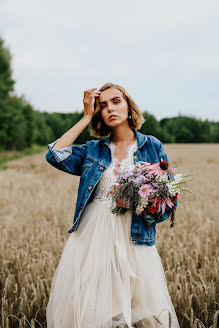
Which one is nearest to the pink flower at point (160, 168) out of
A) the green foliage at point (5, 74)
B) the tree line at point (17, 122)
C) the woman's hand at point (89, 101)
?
the woman's hand at point (89, 101)

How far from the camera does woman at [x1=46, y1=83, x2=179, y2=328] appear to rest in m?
2.13

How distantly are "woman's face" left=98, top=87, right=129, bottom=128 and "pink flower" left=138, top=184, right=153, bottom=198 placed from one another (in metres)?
0.64

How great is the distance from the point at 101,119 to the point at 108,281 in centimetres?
119

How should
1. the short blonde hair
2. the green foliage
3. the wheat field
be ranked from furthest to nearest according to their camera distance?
the green foliage → the wheat field → the short blonde hair

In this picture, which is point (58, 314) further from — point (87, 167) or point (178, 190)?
point (178, 190)

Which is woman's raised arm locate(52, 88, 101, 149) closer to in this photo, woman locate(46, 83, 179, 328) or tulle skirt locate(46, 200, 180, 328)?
woman locate(46, 83, 179, 328)

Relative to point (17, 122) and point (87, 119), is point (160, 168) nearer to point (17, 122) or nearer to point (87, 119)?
point (87, 119)

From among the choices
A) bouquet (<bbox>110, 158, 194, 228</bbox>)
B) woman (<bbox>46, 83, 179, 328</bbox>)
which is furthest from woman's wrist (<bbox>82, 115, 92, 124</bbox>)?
bouquet (<bbox>110, 158, 194, 228</bbox>)

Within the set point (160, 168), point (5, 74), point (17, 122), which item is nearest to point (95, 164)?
point (160, 168)

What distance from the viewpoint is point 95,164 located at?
7.52ft

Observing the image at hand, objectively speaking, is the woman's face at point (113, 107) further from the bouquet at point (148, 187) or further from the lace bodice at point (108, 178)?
the bouquet at point (148, 187)

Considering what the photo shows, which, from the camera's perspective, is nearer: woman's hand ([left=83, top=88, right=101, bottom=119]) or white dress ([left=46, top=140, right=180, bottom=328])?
white dress ([left=46, top=140, right=180, bottom=328])

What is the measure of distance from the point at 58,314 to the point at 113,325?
0.39 metres

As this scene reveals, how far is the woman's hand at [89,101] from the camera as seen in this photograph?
229 cm
